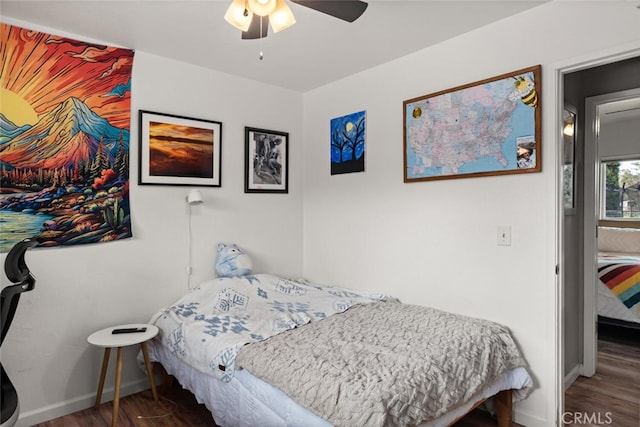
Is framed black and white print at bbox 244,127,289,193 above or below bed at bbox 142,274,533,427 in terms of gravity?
above

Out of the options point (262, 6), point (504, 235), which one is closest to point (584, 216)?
point (504, 235)

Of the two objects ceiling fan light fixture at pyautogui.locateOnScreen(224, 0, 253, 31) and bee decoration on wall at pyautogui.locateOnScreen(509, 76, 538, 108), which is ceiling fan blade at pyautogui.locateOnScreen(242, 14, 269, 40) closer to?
→ ceiling fan light fixture at pyautogui.locateOnScreen(224, 0, 253, 31)

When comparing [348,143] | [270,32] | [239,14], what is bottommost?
[348,143]

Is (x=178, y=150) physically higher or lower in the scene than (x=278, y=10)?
lower

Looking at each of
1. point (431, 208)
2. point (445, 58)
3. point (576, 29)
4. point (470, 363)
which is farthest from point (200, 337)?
point (576, 29)

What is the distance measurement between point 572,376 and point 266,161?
115 inches

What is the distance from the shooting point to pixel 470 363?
1.95 metres

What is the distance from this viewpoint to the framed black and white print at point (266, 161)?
337 cm

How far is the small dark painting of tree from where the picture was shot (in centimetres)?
322

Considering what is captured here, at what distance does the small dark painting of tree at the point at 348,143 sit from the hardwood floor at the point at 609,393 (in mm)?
2179

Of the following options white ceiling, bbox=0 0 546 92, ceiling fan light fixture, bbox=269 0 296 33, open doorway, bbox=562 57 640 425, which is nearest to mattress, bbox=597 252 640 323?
open doorway, bbox=562 57 640 425

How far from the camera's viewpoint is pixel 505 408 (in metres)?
2.24

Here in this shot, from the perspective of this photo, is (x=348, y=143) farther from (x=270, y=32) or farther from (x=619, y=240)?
(x=619, y=240)

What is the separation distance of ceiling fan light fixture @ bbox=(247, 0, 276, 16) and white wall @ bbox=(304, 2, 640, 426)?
1469mm
